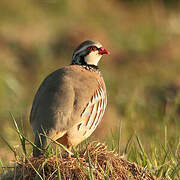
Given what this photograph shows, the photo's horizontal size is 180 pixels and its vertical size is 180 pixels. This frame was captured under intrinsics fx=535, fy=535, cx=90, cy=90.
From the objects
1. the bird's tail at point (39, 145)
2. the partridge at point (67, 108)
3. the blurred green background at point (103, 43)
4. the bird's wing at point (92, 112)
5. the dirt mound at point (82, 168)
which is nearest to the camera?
the dirt mound at point (82, 168)

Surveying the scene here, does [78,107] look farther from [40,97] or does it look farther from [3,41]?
[3,41]

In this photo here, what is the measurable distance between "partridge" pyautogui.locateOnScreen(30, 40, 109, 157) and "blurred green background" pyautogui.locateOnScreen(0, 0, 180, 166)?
11.2ft

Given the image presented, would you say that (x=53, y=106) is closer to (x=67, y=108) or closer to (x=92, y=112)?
(x=67, y=108)

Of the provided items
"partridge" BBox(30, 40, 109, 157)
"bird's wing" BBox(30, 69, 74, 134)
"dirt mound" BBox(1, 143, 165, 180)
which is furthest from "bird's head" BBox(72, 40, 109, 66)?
"dirt mound" BBox(1, 143, 165, 180)

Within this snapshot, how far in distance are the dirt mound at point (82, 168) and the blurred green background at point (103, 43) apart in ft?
13.6

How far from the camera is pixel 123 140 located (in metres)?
6.24

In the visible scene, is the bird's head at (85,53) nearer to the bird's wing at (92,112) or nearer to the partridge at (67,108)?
the partridge at (67,108)

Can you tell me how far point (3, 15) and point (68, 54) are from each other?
102 inches

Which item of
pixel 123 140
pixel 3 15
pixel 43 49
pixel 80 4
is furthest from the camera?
pixel 80 4

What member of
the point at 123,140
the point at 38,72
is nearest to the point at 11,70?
the point at 38,72

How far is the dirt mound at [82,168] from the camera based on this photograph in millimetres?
3326

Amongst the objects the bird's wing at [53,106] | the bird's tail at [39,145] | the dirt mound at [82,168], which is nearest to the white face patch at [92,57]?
the bird's wing at [53,106]

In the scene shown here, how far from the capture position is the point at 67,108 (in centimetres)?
397

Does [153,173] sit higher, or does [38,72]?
[153,173]
